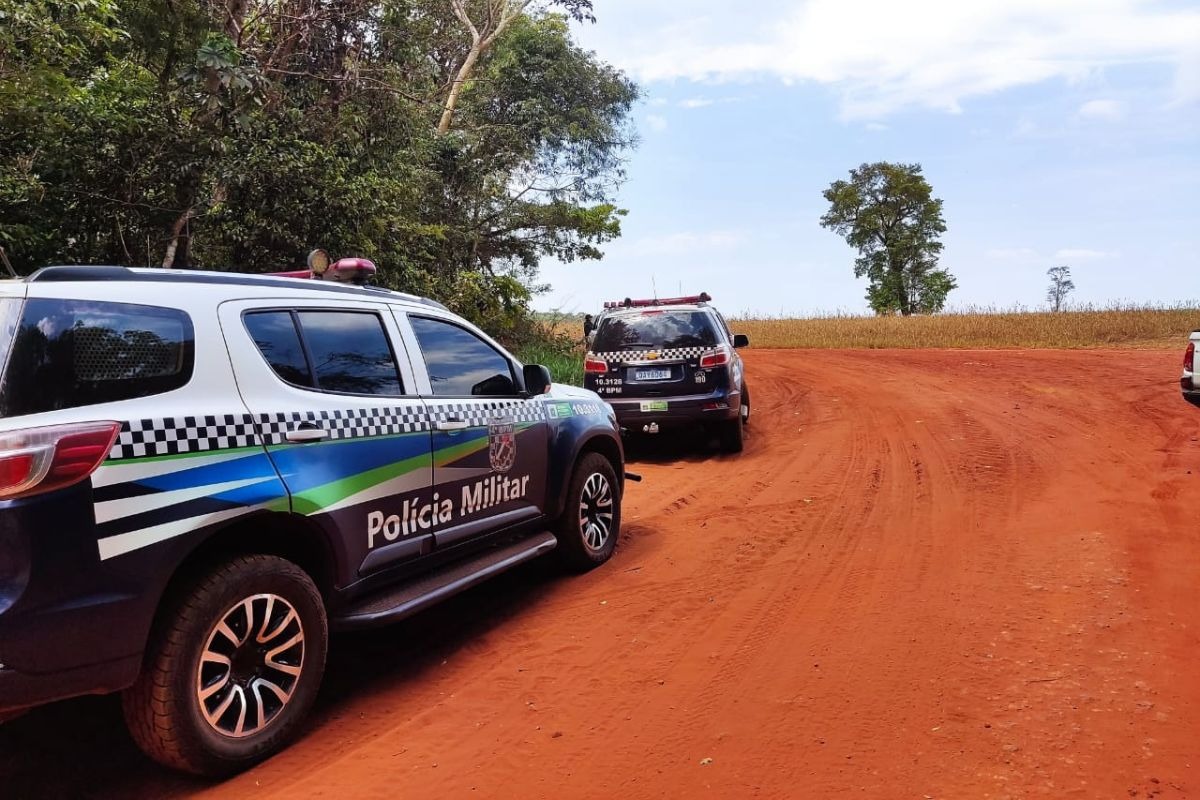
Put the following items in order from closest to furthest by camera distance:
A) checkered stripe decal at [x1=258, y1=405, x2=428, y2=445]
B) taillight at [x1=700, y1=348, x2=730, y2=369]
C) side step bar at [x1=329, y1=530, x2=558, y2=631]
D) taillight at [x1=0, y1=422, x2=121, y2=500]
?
taillight at [x1=0, y1=422, x2=121, y2=500] → checkered stripe decal at [x1=258, y1=405, x2=428, y2=445] → side step bar at [x1=329, y1=530, x2=558, y2=631] → taillight at [x1=700, y1=348, x2=730, y2=369]

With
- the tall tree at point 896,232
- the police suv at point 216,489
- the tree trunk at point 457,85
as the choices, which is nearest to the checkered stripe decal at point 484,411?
the police suv at point 216,489

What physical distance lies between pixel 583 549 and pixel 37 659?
10.8ft

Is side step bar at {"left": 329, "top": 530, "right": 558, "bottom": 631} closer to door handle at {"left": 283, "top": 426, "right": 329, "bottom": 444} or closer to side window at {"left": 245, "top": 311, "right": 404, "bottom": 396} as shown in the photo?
door handle at {"left": 283, "top": 426, "right": 329, "bottom": 444}

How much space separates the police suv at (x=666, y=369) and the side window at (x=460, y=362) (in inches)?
184

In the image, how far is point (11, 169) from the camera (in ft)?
26.3

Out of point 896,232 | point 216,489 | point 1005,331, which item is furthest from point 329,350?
point 896,232

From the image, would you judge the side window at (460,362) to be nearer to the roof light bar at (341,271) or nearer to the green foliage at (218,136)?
the roof light bar at (341,271)

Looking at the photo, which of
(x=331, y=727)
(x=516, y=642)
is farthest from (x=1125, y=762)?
(x=331, y=727)

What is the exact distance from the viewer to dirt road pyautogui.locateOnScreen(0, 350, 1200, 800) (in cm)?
295

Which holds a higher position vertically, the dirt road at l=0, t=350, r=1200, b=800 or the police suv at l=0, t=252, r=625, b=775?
the police suv at l=0, t=252, r=625, b=775

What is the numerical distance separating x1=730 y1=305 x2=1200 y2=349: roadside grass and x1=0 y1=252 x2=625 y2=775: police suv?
23.2m

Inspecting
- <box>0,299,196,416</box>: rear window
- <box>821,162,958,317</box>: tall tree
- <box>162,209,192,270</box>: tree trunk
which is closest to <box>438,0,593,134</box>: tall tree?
<box>162,209,192,270</box>: tree trunk

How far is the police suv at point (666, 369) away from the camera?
9320mm

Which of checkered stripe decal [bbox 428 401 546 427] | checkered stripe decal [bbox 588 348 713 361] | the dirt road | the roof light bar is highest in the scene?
the roof light bar
